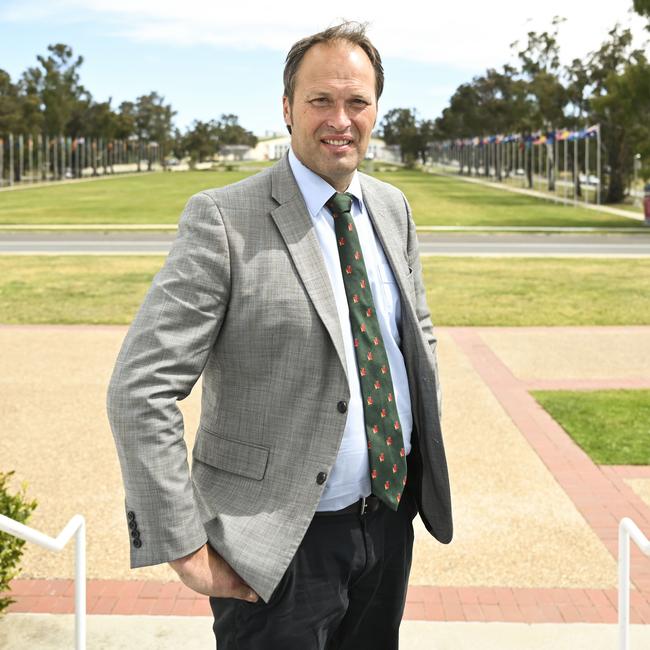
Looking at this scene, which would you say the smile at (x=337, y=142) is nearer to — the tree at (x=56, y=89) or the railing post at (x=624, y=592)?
the railing post at (x=624, y=592)

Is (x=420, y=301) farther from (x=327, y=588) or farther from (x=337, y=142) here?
(x=327, y=588)

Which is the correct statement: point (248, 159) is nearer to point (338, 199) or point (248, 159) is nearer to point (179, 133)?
point (179, 133)

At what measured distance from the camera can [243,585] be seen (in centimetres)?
232

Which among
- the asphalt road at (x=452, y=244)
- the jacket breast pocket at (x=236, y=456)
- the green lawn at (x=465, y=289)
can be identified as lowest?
the asphalt road at (x=452, y=244)

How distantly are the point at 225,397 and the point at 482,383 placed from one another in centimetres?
744

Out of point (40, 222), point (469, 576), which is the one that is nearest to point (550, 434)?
point (469, 576)

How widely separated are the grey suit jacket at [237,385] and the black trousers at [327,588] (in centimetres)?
11

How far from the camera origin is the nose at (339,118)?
96.5 inches

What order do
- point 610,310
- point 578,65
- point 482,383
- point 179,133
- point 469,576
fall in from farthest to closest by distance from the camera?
point 179,133
point 578,65
point 610,310
point 482,383
point 469,576

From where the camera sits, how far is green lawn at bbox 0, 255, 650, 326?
13797 millimetres

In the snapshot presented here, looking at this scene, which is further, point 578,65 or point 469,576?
point 578,65

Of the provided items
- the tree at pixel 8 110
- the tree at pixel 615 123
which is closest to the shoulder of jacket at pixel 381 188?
the tree at pixel 615 123

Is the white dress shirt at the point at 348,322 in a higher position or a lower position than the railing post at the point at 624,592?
higher

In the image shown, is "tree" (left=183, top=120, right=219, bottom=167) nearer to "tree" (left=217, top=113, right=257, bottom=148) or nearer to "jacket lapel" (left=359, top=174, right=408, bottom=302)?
"tree" (left=217, top=113, right=257, bottom=148)
